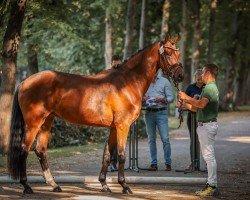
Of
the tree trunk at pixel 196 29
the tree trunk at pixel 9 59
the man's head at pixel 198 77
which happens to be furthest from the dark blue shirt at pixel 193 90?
the tree trunk at pixel 196 29

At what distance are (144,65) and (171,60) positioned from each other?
524 millimetres

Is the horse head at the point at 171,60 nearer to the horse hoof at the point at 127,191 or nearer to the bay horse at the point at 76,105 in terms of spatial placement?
the bay horse at the point at 76,105

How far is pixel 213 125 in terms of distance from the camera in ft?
35.6

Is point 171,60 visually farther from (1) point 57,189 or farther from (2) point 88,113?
(1) point 57,189

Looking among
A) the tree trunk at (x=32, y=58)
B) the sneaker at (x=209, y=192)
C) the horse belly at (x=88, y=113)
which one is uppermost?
the tree trunk at (x=32, y=58)

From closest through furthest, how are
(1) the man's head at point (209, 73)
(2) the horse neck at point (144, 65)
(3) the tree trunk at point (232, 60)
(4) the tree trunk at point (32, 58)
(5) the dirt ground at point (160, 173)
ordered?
(5) the dirt ground at point (160, 173) → (1) the man's head at point (209, 73) → (2) the horse neck at point (144, 65) → (4) the tree trunk at point (32, 58) → (3) the tree trunk at point (232, 60)

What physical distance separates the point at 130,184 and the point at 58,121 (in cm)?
1015

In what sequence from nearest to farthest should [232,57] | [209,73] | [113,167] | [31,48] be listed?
1. [209,73]
2. [113,167]
3. [31,48]
4. [232,57]

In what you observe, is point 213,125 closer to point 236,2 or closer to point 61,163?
point 61,163

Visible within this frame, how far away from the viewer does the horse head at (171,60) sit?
443 inches

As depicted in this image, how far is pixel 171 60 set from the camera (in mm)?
11320

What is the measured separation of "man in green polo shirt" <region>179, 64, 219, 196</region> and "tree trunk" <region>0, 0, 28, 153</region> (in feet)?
22.2

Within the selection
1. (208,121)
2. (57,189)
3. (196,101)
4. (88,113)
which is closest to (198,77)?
(208,121)

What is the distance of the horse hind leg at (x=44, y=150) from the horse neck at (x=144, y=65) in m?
1.67
